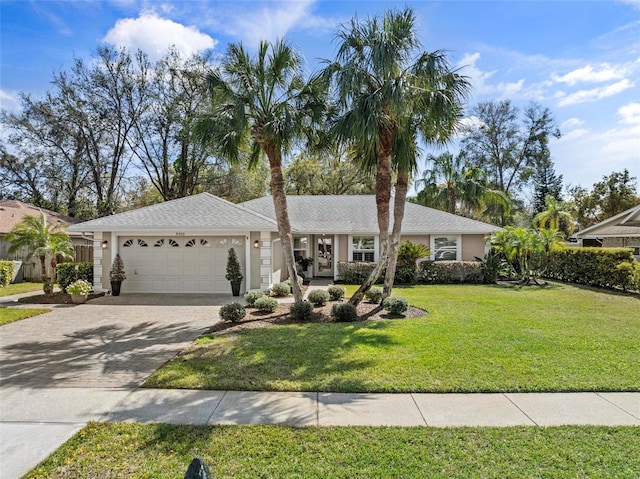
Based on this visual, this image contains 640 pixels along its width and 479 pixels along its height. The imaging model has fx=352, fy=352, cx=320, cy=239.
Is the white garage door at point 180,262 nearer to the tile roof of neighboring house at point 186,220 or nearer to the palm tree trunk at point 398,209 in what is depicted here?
the tile roof of neighboring house at point 186,220

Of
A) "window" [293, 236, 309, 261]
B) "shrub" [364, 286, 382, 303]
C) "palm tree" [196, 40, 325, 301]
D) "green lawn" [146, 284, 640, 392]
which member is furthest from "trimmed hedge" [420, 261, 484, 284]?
"palm tree" [196, 40, 325, 301]

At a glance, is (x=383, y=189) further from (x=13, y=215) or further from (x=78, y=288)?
(x=13, y=215)

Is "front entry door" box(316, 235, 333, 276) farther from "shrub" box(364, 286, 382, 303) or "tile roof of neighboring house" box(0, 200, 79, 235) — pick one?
"tile roof of neighboring house" box(0, 200, 79, 235)

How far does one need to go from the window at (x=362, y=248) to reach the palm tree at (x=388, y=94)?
8352mm

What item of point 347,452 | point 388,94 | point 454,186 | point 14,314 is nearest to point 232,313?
point 347,452

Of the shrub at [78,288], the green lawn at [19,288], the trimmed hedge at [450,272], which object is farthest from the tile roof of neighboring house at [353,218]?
the green lawn at [19,288]

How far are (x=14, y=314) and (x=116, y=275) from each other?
11.4ft

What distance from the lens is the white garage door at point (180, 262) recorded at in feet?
46.5

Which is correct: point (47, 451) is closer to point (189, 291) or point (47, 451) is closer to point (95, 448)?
point (95, 448)

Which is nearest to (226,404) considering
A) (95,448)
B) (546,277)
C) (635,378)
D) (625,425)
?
(95,448)

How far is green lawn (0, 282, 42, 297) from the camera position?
1468 cm

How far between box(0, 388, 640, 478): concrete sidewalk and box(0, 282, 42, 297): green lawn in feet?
41.4

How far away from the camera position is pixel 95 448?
3.69 m

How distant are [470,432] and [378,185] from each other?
6904 millimetres
